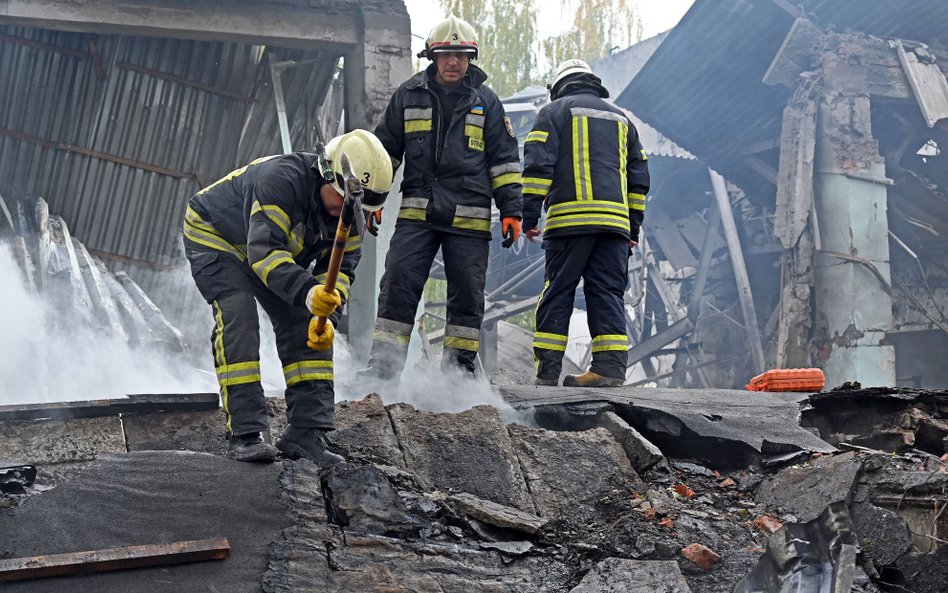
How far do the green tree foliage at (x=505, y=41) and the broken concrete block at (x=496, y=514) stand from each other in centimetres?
2622

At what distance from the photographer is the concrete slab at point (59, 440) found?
3955mm

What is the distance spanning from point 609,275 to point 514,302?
835 cm

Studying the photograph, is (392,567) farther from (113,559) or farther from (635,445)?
(635,445)

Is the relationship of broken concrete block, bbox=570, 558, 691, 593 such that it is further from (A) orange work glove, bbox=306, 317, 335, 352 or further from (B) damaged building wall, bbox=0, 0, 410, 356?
(B) damaged building wall, bbox=0, 0, 410, 356

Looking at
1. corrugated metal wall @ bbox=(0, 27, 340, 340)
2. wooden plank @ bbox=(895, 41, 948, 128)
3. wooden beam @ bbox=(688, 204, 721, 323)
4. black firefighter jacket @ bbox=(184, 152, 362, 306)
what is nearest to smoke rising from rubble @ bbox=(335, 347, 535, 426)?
black firefighter jacket @ bbox=(184, 152, 362, 306)

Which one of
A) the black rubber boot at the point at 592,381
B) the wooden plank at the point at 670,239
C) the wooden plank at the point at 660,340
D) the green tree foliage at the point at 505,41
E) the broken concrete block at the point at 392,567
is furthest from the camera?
the green tree foliage at the point at 505,41

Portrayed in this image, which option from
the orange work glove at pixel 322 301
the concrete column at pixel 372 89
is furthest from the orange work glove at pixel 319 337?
the concrete column at pixel 372 89

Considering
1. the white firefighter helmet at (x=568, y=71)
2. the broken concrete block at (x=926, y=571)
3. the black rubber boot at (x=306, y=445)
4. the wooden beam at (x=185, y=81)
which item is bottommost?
the black rubber boot at (x=306, y=445)

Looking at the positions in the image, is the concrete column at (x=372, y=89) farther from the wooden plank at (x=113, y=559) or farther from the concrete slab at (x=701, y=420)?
the wooden plank at (x=113, y=559)

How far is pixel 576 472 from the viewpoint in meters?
4.27

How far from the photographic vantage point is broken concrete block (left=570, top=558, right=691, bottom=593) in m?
3.36

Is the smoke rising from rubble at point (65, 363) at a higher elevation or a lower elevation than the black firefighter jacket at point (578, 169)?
lower

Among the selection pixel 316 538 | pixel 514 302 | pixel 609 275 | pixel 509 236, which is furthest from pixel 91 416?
pixel 514 302

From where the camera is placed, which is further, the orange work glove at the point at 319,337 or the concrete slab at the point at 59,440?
the concrete slab at the point at 59,440
